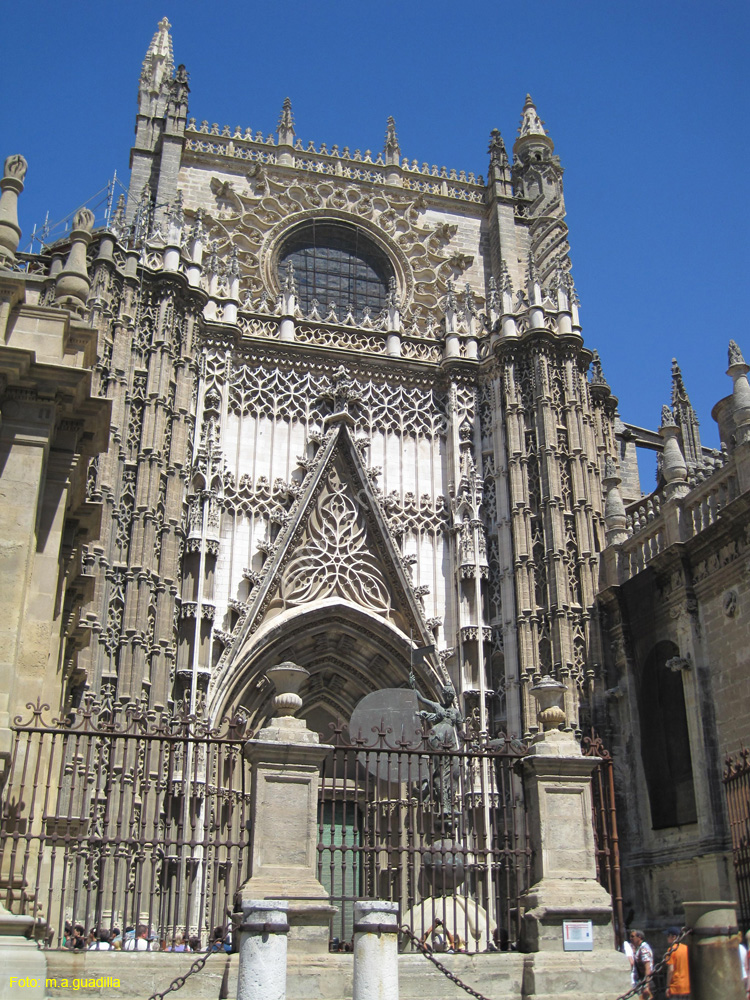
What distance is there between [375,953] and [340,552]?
1323cm

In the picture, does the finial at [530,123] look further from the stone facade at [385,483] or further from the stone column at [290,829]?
the stone column at [290,829]

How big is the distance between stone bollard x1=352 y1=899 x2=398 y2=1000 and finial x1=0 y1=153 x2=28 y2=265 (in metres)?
7.01

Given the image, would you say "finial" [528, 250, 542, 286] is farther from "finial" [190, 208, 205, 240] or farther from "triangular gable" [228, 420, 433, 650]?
"finial" [190, 208, 205, 240]

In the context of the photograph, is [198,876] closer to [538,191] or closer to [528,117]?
[538,191]

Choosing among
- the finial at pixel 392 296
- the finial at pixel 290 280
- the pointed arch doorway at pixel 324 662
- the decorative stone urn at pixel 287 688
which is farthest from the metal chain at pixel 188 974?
the finial at pixel 392 296

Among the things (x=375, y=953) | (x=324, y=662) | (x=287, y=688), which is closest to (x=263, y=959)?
(x=375, y=953)

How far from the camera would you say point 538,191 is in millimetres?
25094

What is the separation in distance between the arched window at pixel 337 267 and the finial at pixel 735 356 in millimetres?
9670

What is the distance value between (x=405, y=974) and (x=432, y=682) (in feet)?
35.2

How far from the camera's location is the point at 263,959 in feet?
21.3

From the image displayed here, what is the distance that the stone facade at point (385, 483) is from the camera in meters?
16.3

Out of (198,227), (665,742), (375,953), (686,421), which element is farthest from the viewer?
(686,421)

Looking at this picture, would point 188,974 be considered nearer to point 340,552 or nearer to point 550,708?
point 550,708

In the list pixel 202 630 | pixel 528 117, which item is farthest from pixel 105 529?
pixel 528 117
